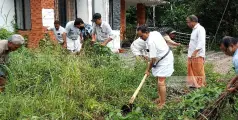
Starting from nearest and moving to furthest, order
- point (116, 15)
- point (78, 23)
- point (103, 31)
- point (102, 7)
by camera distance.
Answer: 1. point (78, 23)
2. point (103, 31)
3. point (102, 7)
4. point (116, 15)

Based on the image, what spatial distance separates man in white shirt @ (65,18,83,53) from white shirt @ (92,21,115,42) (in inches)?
15.5

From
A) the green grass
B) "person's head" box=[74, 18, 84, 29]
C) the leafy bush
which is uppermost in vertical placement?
"person's head" box=[74, 18, 84, 29]

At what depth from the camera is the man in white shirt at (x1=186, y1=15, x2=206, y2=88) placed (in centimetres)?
696

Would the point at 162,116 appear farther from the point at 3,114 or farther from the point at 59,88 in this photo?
the point at 3,114

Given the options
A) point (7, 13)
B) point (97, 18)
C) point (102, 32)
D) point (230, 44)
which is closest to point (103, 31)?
point (102, 32)

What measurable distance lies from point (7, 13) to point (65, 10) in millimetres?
2245

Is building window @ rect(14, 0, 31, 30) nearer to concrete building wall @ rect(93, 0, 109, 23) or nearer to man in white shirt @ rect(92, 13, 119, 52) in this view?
concrete building wall @ rect(93, 0, 109, 23)

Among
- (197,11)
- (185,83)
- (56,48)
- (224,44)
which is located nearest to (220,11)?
(197,11)

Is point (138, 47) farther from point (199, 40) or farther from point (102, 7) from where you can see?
point (102, 7)

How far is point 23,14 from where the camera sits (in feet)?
38.9

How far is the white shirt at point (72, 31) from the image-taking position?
7907 millimetres

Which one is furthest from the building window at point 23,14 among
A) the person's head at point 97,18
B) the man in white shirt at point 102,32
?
the person's head at point 97,18

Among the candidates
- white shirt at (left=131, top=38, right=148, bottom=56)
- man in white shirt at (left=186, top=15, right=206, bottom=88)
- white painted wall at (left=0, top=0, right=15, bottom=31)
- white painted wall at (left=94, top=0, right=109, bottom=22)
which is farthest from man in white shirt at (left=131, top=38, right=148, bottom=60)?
white painted wall at (left=94, top=0, right=109, bottom=22)

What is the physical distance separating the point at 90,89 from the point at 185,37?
48.8ft
